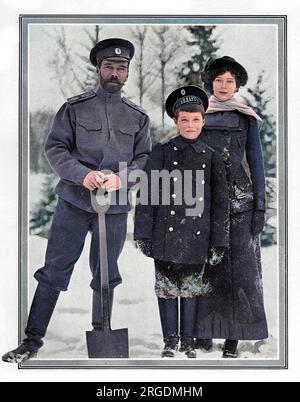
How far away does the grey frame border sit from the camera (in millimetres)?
A: 3666

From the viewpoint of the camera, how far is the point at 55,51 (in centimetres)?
368

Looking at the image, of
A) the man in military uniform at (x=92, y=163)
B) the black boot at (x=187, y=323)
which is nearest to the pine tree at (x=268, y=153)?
the black boot at (x=187, y=323)

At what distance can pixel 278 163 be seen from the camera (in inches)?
145

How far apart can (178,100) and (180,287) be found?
3.51 feet

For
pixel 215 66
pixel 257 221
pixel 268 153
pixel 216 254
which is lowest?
pixel 216 254

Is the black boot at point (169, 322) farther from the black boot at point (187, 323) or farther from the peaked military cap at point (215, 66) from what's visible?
the peaked military cap at point (215, 66)

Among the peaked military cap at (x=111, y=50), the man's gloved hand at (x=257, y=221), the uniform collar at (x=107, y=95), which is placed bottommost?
the man's gloved hand at (x=257, y=221)

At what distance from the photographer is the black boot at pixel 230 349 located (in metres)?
3.67

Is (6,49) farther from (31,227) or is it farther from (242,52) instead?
(242,52)

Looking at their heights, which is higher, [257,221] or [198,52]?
[198,52]

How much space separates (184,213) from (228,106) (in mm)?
667

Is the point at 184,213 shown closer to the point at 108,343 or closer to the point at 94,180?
the point at 94,180

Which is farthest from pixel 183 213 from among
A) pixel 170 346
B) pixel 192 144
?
pixel 170 346

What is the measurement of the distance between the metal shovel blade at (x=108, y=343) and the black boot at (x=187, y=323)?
328mm
